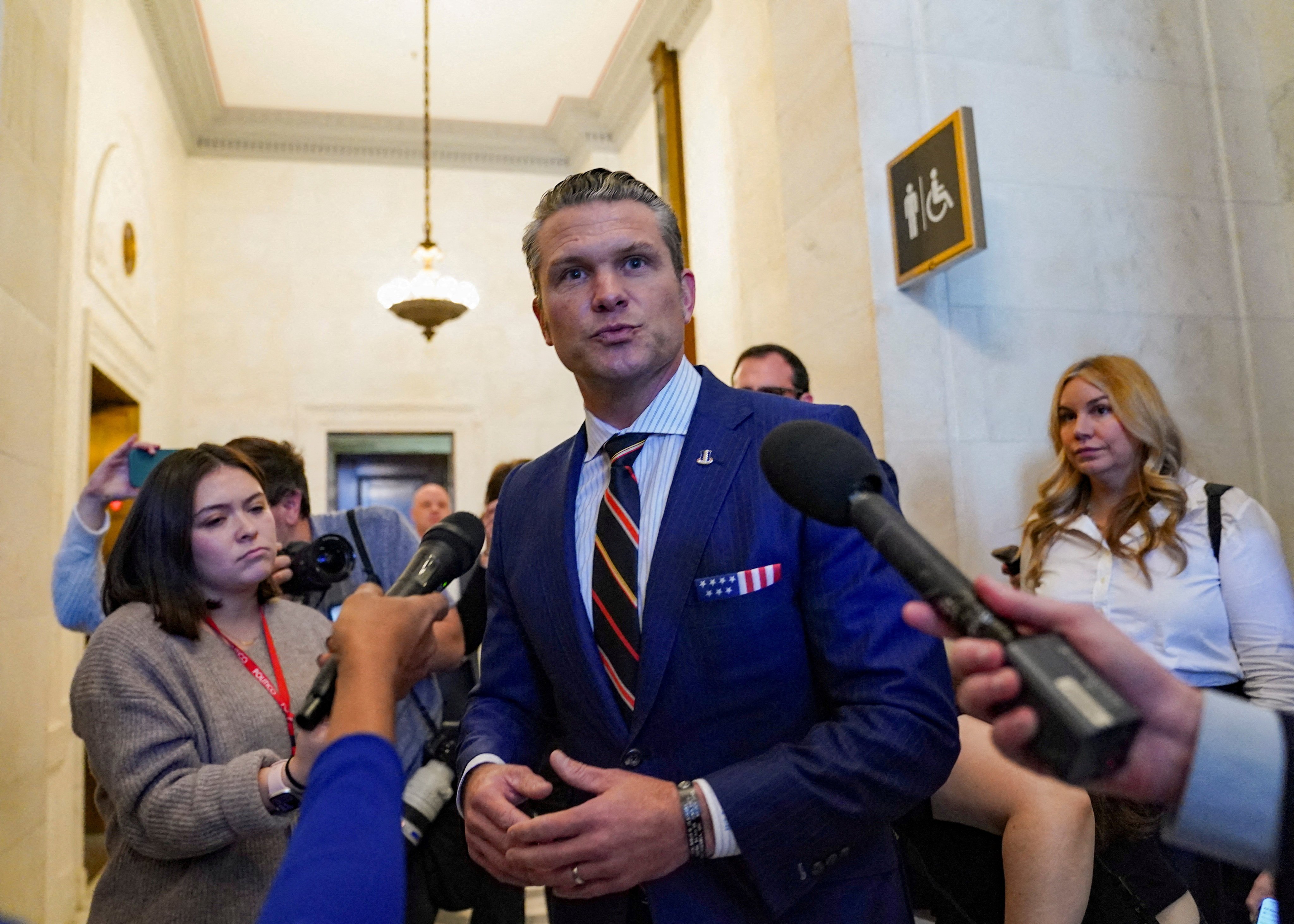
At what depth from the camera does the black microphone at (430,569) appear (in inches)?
40.1

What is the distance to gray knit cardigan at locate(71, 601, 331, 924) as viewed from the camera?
67.7 inches

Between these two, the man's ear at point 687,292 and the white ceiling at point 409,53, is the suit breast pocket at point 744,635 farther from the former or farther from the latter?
the white ceiling at point 409,53

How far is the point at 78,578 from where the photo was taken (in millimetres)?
2742

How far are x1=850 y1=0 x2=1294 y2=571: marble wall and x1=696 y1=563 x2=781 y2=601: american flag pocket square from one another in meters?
2.23

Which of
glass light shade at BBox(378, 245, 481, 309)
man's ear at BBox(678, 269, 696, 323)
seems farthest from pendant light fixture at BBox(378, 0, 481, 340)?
man's ear at BBox(678, 269, 696, 323)

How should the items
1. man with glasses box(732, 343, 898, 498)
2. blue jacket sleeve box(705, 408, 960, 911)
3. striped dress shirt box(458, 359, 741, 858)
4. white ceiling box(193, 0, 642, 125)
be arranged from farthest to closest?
white ceiling box(193, 0, 642, 125), man with glasses box(732, 343, 898, 498), striped dress shirt box(458, 359, 741, 858), blue jacket sleeve box(705, 408, 960, 911)

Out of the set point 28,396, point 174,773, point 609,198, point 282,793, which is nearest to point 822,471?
point 609,198

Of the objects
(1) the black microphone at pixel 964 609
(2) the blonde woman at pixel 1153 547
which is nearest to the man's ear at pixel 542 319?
(1) the black microphone at pixel 964 609

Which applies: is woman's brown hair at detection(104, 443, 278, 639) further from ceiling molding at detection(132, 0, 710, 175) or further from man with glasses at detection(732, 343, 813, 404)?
ceiling molding at detection(132, 0, 710, 175)

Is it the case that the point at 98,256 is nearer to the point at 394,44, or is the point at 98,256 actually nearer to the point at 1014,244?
the point at 394,44

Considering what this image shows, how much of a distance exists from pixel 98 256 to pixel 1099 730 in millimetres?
6507

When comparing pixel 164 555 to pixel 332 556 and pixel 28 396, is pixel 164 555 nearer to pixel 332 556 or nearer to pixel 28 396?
pixel 332 556

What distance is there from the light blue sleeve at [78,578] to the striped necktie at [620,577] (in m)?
1.98

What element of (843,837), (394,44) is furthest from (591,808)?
(394,44)
